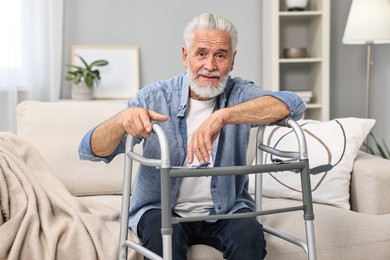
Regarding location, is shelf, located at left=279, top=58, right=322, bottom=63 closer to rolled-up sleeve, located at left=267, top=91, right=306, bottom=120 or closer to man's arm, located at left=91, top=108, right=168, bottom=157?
rolled-up sleeve, located at left=267, top=91, right=306, bottom=120

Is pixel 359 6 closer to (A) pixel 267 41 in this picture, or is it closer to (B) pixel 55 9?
(A) pixel 267 41

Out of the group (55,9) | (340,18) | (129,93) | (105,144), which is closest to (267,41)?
(340,18)

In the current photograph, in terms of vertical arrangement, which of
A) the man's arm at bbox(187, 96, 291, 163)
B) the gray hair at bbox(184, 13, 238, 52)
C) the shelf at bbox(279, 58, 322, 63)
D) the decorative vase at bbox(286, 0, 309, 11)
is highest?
the decorative vase at bbox(286, 0, 309, 11)

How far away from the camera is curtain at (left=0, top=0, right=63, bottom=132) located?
167 inches

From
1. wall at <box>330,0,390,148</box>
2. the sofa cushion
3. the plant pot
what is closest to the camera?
the sofa cushion

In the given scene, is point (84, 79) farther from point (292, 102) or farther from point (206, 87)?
point (292, 102)

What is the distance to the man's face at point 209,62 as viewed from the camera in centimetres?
210

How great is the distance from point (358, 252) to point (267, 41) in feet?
7.73

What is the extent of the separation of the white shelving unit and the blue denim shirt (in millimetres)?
2218

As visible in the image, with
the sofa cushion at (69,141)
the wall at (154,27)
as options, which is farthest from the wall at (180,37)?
the sofa cushion at (69,141)

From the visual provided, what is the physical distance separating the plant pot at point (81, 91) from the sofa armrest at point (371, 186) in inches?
82.1

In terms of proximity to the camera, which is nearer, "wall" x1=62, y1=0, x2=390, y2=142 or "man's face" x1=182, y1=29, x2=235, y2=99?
"man's face" x1=182, y1=29, x2=235, y2=99

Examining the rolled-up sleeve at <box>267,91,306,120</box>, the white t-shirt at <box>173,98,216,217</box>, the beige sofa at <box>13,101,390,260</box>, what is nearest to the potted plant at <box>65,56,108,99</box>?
the beige sofa at <box>13,101,390,260</box>

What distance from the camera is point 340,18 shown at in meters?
4.77
